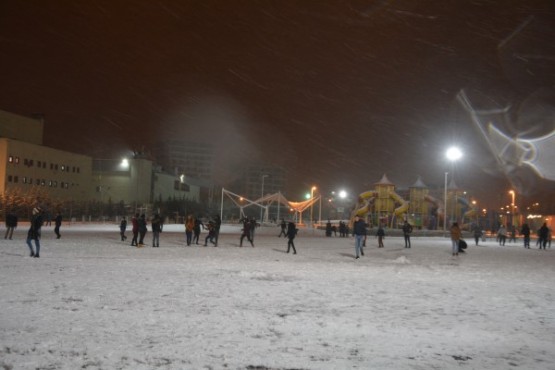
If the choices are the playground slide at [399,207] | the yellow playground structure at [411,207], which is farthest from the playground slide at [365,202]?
the playground slide at [399,207]

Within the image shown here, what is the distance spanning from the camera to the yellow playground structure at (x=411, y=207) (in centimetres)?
5778

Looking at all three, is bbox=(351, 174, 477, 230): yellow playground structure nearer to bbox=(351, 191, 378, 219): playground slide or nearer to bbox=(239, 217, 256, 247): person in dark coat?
bbox=(351, 191, 378, 219): playground slide

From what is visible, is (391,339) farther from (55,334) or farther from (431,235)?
(431,235)

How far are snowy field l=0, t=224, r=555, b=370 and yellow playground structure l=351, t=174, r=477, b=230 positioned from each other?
4324 centimetres

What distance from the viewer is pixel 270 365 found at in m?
5.68

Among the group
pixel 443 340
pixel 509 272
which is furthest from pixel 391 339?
pixel 509 272

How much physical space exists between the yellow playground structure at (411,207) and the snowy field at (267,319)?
43.2 metres

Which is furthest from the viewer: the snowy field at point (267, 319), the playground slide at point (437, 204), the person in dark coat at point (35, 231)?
the playground slide at point (437, 204)

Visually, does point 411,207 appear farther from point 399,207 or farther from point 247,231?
point 247,231

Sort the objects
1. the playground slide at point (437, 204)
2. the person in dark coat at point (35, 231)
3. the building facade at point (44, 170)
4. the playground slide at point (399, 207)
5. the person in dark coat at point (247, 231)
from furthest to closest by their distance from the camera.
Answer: the building facade at point (44, 170)
the playground slide at point (437, 204)
the playground slide at point (399, 207)
the person in dark coat at point (247, 231)
the person in dark coat at point (35, 231)

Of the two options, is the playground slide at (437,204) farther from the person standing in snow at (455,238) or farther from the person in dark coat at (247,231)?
the person in dark coat at (247,231)

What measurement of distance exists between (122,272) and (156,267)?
163 centimetres

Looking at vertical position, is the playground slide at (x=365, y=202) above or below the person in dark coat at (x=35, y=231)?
above

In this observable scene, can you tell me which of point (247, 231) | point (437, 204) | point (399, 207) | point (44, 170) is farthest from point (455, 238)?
point (44, 170)
